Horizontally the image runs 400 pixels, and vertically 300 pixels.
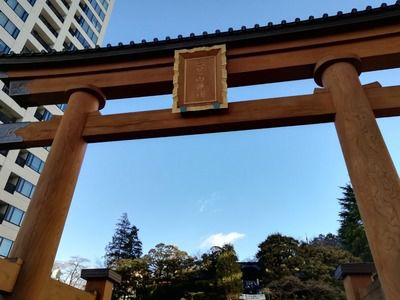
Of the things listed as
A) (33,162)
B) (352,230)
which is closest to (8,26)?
(33,162)

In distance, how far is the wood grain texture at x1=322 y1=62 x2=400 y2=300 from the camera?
2.57 meters

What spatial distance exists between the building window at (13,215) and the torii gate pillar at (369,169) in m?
20.5

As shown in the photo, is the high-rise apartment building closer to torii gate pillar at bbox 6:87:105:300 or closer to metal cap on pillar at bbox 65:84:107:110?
metal cap on pillar at bbox 65:84:107:110

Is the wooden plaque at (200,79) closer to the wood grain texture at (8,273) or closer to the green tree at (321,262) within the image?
the wood grain texture at (8,273)

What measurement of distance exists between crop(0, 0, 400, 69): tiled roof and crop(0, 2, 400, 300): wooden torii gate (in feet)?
0.05

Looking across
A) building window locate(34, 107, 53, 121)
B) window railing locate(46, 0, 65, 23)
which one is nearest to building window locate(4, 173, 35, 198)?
building window locate(34, 107, 53, 121)

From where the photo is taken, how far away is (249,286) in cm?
2300

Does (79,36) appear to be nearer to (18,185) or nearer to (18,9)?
(18,9)

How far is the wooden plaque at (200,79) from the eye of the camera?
4.01 m

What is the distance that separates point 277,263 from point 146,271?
943cm

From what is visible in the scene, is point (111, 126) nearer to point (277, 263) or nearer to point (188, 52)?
point (188, 52)

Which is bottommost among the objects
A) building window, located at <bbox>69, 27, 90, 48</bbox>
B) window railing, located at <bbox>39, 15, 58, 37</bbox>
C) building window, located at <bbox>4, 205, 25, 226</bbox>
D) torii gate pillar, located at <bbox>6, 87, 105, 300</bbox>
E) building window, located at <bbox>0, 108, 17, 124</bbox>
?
torii gate pillar, located at <bbox>6, 87, 105, 300</bbox>

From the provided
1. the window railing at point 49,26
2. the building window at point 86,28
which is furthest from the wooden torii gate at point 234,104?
the building window at point 86,28

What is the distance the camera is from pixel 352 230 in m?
25.0
